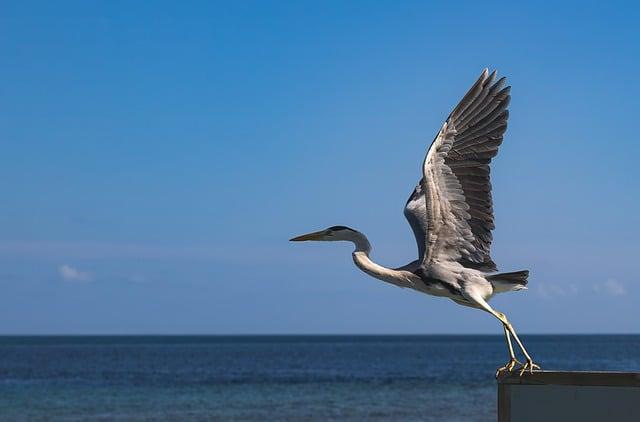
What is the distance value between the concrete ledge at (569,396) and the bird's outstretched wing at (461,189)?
5.79 ft

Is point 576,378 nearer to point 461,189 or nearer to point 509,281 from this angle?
point 509,281

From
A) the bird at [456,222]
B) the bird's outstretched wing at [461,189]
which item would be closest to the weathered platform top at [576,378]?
the bird at [456,222]

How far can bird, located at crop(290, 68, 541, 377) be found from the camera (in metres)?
8.45

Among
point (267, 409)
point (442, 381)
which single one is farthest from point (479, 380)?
point (267, 409)

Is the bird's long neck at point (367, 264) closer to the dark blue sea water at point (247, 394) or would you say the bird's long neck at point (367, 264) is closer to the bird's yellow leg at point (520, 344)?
the bird's yellow leg at point (520, 344)

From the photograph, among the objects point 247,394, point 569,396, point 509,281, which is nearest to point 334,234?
point 509,281

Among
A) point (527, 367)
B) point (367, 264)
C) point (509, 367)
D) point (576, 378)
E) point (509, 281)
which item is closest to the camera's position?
point (576, 378)

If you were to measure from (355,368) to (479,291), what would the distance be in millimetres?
61253

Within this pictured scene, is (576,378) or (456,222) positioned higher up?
(456,222)

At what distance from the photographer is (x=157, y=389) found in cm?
4744

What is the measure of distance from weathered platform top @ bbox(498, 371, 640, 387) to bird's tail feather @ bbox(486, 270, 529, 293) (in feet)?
4.60

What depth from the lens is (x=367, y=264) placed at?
28.4 ft

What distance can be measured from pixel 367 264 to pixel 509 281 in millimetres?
1070

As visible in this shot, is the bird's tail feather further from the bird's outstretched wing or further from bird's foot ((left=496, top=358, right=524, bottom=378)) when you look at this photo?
bird's foot ((left=496, top=358, right=524, bottom=378))
